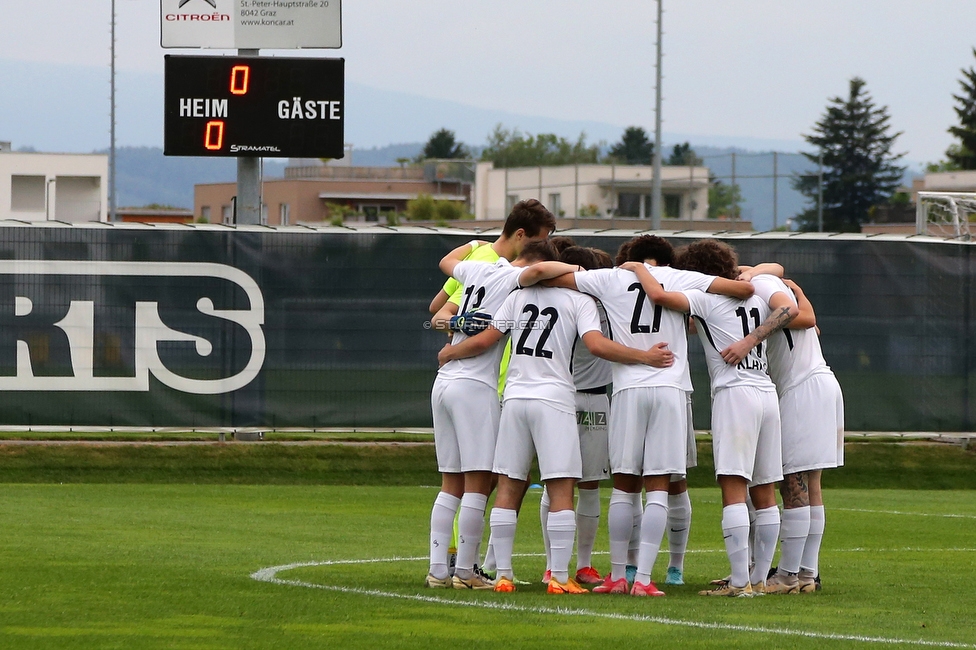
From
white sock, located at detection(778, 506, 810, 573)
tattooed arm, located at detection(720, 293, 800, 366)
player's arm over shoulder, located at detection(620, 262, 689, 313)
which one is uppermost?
player's arm over shoulder, located at detection(620, 262, 689, 313)

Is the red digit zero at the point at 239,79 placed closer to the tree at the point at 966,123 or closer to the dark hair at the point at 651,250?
the dark hair at the point at 651,250

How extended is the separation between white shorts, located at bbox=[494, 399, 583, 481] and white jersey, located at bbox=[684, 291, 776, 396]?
→ 0.87m

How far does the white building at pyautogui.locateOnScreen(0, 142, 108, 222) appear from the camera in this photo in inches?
2783

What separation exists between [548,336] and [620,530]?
43.4 inches

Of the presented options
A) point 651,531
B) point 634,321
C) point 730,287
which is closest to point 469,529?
point 651,531

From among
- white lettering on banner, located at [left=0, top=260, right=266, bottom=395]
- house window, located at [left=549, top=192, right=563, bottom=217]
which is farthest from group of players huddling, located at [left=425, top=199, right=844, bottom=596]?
house window, located at [left=549, top=192, right=563, bottom=217]

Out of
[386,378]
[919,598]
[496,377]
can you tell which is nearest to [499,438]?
[496,377]

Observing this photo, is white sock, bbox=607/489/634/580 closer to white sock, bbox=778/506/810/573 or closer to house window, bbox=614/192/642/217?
white sock, bbox=778/506/810/573

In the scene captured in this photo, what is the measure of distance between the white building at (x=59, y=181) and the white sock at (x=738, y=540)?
65.3m

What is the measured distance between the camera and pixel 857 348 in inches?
613

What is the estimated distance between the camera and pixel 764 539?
7.98 meters

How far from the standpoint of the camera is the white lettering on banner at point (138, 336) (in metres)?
14.7

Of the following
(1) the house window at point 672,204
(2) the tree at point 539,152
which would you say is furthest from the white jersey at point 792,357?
(2) the tree at point 539,152

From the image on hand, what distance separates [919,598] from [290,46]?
1007cm
